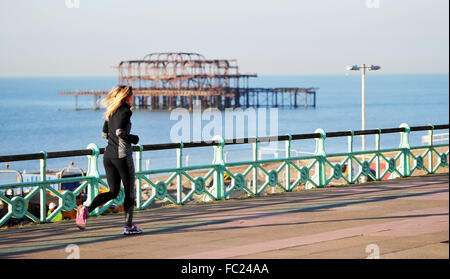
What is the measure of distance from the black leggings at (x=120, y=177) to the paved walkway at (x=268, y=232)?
39 centimetres

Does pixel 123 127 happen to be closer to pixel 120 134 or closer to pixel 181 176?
pixel 120 134

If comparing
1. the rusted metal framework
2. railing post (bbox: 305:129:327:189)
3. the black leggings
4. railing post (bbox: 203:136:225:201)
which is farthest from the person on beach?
the rusted metal framework

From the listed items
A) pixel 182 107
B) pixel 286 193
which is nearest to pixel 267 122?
pixel 182 107

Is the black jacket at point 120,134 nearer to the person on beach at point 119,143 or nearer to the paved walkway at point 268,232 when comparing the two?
the person on beach at point 119,143

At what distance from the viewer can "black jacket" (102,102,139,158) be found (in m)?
8.85

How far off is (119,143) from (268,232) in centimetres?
214

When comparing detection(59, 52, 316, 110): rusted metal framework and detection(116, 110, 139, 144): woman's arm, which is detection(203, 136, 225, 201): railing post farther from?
detection(59, 52, 316, 110): rusted metal framework

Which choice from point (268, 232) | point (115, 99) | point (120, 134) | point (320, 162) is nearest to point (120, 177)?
point (120, 134)

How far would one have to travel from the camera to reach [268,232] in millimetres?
9453

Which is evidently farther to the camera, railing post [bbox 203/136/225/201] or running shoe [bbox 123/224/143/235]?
railing post [bbox 203/136/225/201]

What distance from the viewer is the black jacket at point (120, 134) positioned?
348 inches

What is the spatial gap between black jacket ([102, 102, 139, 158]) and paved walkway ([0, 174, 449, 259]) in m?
1.03

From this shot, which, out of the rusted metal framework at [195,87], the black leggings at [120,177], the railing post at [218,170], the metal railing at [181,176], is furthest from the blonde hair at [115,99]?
the rusted metal framework at [195,87]
